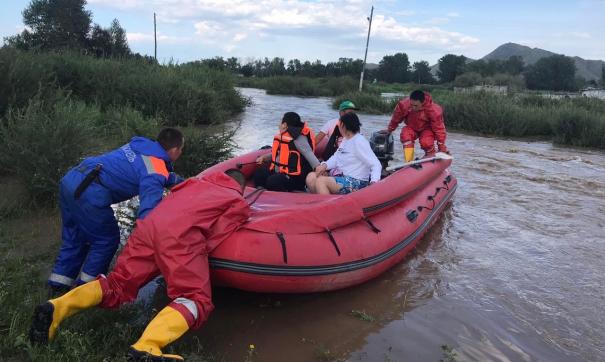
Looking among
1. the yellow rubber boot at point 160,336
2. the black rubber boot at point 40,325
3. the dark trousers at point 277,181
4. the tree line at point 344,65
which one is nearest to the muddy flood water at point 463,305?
the yellow rubber boot at point 160,336

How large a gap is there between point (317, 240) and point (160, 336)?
1.27m

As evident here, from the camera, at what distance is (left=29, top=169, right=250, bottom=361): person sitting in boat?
246cm

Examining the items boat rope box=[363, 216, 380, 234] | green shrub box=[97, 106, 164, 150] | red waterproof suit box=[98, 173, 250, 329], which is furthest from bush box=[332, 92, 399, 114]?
red waterproof suit box=[98, 173, 250, 329]

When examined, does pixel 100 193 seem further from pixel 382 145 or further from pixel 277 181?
pixel 382 145

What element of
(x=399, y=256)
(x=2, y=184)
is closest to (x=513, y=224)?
(x=399, y=256)

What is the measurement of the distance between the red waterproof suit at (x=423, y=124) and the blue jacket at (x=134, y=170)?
4.01 meters

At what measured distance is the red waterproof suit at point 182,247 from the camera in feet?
8.63

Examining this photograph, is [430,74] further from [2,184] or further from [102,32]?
[2,184]

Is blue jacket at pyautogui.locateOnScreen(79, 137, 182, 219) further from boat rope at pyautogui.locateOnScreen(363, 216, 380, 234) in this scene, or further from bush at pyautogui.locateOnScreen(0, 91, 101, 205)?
bush at pyautogui.locateOnScreen(0, 91, 101, 205)

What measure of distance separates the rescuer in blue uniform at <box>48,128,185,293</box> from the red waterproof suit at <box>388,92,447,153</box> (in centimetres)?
403

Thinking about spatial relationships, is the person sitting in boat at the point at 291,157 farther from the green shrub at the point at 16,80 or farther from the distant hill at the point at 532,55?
the distant hill at the point at 532,55

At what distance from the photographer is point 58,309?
250 cm

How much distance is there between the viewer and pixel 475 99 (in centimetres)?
1642

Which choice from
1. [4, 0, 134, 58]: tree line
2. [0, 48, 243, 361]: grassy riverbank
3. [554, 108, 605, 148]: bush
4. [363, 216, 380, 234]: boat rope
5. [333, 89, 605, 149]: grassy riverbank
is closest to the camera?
[0, 48, 243, 361]: grassy riverbank
